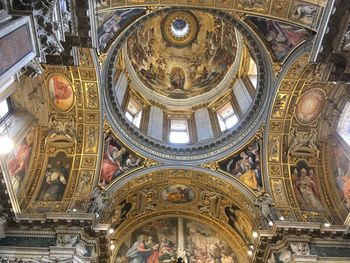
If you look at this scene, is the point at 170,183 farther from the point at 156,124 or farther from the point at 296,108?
the point at 296,108

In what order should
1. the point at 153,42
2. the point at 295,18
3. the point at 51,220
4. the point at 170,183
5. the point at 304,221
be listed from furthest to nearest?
the point at 153,42 < the point at 170,183 < the point at 304,221 < the point at 51,220 < the point at 295,18

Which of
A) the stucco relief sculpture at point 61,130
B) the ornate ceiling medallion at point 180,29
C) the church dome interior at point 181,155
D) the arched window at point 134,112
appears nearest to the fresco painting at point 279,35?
the church dome interior at point 181,155

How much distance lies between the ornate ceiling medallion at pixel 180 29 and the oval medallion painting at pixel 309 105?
411 inches

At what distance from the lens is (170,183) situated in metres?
16.7

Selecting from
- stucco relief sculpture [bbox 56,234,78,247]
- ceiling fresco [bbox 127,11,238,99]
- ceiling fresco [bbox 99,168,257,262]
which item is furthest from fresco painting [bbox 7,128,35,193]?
ceiling fresco [bbox 127,11,238,99]

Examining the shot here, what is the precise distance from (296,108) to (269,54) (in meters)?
2.73

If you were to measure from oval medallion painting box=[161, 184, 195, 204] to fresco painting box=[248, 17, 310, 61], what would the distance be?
7.34m

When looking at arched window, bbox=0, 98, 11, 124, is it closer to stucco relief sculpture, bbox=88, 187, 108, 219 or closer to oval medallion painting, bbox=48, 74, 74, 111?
oval medallion painting, bbox=48, 74, 74, 111

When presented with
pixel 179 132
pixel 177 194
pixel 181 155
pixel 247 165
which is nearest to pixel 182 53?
pixel 179 132

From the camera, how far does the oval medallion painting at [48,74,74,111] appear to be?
14148 millimetres

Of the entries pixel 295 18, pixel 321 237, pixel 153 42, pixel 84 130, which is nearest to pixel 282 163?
pixel 321 237

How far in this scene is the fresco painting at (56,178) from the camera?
14250 millimetres

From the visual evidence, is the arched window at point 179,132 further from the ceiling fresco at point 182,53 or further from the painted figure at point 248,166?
the painted figure at point 248,166

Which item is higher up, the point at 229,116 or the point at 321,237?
the point at 229,116
